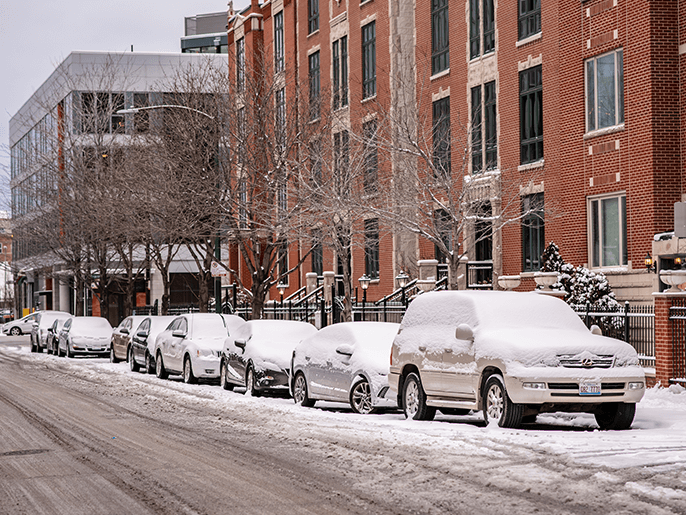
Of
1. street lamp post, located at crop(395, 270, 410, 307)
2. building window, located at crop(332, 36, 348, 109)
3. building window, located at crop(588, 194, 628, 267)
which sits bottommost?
street lamp post, located at crop(395, 270, 410, 307)

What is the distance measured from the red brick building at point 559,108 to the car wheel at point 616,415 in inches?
394

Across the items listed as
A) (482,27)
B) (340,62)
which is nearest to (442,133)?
(482,27)

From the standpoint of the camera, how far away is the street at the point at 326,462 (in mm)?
8336

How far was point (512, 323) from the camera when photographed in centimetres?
1427

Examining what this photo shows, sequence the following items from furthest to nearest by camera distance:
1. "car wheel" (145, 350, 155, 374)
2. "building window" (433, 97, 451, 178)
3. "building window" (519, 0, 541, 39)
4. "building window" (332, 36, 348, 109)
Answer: "building window" (332, 36, 348, 109)
"building window" (519, 0, 541, 39)
"building window" (433, 97, 451, 178)
"car wheel" (145, 350, 155, 374)

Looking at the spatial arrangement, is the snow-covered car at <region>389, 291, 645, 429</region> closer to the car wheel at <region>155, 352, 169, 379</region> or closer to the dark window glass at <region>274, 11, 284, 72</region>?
the car wheel at <region>155, 352, 169, 379</region>

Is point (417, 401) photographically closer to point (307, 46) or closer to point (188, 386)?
point (188, 386)

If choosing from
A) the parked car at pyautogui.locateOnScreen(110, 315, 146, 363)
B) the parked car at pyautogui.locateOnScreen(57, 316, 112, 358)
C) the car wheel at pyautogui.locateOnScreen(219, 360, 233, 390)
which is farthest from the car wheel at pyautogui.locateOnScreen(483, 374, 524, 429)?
the parked car at pyautogui.locateOnScreen(57, 316, 112, 358)

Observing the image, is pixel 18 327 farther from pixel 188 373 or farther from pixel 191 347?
pixel 191 347

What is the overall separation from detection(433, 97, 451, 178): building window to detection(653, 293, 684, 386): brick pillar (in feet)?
33.8

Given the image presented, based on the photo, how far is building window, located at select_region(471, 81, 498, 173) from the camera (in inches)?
1194

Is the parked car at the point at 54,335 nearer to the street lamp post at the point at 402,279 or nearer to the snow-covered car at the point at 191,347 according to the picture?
the street lamp post at the point at 402,279

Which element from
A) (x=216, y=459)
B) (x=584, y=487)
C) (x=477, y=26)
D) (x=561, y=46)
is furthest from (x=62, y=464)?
(x=477, y=26)

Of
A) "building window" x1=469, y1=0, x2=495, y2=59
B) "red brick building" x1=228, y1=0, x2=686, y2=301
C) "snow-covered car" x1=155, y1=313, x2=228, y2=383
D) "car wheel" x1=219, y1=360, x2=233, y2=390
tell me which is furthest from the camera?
"building window" x1=469, y1=0, x2=495, y2=59
